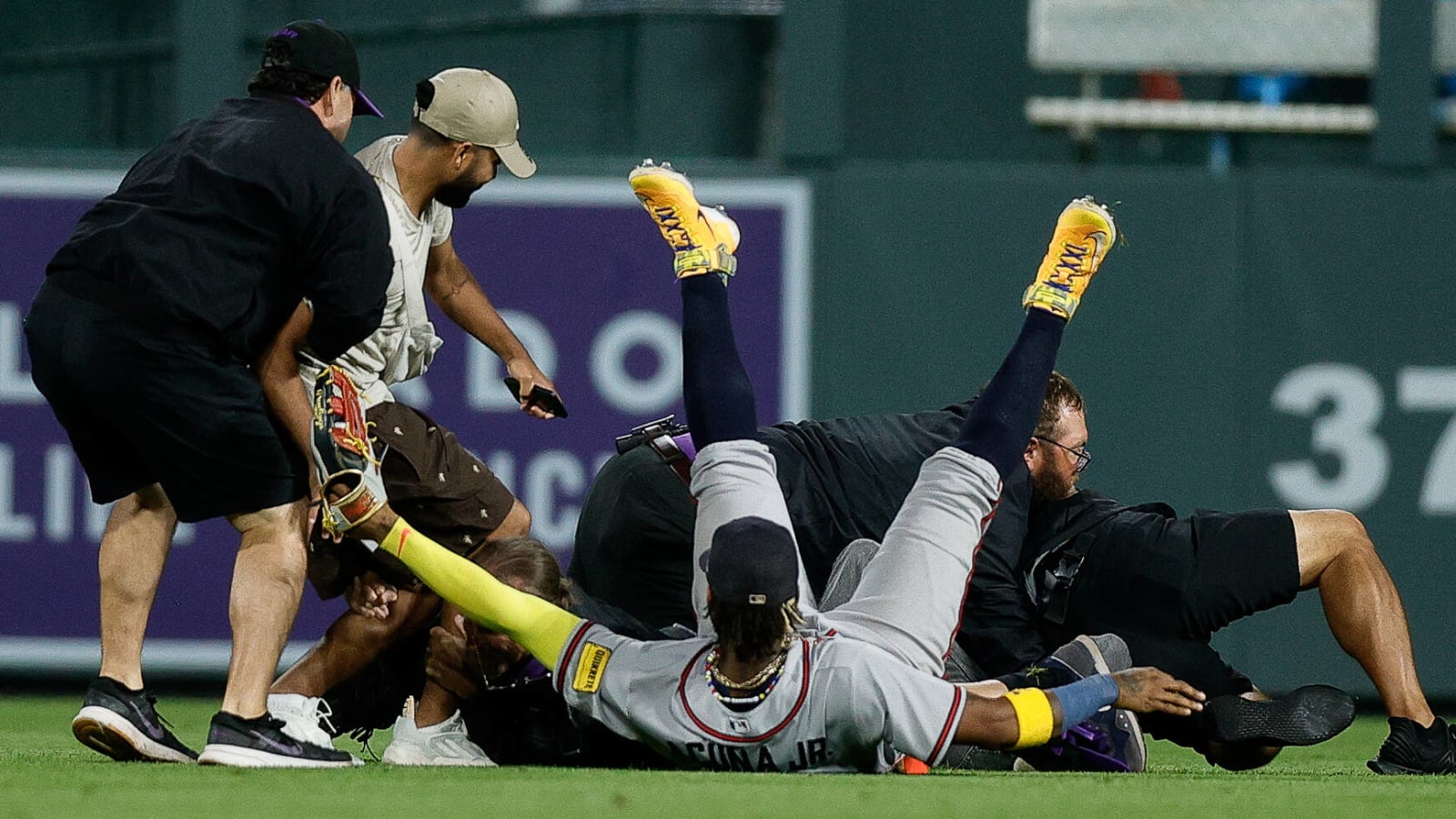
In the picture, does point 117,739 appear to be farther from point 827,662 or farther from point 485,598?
point 827,662

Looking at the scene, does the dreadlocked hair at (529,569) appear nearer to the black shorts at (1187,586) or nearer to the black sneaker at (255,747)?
the black sneaker at (255,747)

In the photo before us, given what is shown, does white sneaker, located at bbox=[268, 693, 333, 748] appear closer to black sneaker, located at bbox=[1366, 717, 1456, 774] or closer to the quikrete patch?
the quikrete patch

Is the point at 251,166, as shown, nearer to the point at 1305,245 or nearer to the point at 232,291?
the point at 232,291

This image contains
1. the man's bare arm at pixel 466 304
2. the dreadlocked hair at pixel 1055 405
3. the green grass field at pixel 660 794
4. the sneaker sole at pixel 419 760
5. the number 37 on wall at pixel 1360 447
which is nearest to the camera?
the green grass field at pixel 660 794

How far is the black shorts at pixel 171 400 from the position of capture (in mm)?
4836

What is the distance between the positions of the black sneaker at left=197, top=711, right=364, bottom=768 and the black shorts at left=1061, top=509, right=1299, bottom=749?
216 centimetres

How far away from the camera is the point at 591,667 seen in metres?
4.96

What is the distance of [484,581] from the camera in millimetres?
4969

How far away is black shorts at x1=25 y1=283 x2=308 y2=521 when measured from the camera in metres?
4.84

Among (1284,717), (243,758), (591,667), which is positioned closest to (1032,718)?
(1284,717)

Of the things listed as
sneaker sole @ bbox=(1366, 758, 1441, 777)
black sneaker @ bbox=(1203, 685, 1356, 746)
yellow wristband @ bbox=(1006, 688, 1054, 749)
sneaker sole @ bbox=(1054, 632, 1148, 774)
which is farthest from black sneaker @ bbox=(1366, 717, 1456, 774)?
yellow wristband @ bbox=(1006, 688, 1054, 749)

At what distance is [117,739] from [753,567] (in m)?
1.58

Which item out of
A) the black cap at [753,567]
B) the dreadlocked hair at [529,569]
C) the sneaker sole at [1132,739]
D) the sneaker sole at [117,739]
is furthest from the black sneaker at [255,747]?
the sneaker sole at [1132,739]

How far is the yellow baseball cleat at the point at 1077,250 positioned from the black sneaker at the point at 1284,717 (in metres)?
1.11
